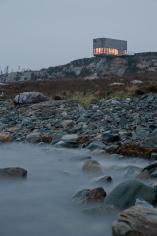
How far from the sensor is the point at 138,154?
8.82m

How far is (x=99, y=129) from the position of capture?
1159 cm

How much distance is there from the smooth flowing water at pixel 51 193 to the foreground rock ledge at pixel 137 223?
315mm

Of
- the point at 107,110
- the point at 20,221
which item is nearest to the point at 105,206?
the point at 20,221

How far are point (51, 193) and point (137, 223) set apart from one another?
251 cm

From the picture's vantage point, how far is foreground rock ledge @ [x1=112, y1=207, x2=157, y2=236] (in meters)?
3.94

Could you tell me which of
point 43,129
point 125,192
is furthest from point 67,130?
point 125,192

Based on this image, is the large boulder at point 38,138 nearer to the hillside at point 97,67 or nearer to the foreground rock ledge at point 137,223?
the foreground rock ledge at point 137,223

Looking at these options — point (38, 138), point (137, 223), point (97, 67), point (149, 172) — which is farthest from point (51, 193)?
point (97, 67)

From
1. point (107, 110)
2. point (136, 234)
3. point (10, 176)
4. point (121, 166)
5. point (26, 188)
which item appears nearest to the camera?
point (136, 234)

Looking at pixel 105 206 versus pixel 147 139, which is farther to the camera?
pixel 147 139

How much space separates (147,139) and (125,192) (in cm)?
421

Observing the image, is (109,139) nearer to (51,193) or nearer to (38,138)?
(38,138)

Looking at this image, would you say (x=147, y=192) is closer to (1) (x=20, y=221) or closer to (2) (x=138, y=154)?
(1) (x=20, y=221)

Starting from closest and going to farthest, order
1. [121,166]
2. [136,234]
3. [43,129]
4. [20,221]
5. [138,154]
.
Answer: [136,234]
[20,221]
[121,166]
[138,154]
[43,129]
